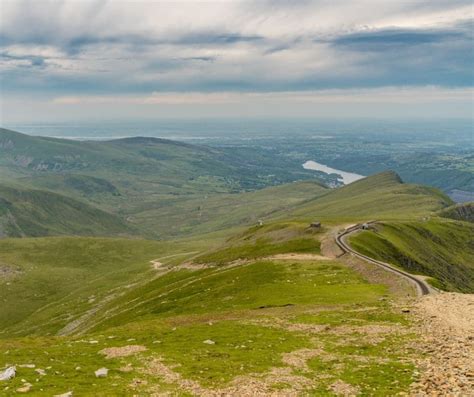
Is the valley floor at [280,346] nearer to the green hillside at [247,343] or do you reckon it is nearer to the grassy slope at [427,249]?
the green hillside at [247,343]

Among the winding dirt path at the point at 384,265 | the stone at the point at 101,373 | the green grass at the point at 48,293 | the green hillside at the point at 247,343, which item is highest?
the stone at the point at 101,373

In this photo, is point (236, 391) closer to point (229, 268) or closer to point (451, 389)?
point (451, 389)

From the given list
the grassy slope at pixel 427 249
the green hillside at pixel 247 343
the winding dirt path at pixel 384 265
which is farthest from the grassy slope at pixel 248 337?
the grassy slope at pixel 427 249

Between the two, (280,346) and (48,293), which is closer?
(280,346)

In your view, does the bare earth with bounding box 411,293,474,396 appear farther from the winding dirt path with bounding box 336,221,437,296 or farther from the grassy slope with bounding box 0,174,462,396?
the winding dirt path with bounding box 336,221,437,296

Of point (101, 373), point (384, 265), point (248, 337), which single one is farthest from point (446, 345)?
point (384, 265)

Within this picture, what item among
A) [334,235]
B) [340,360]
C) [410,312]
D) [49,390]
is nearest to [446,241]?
[334,235]

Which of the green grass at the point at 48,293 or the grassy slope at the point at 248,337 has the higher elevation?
the grassy slope at the point at 248,337

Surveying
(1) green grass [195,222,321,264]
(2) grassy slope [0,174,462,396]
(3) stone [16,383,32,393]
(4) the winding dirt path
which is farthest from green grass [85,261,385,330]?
(3) stone [16,383,32,393]

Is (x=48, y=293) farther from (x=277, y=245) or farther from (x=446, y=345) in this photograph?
(x=446, y=345)
